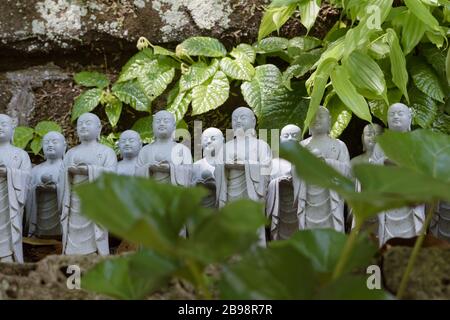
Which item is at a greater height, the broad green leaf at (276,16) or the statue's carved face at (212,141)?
the broad green leaf at (276,16)

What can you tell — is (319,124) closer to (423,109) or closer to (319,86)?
(319,86)

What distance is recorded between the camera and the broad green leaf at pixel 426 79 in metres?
2.75

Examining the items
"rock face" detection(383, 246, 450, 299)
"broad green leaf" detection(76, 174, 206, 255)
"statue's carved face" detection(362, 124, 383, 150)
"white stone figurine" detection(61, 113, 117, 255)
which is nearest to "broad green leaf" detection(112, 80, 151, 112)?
"white stone figurine" detection(61, 113, 117, 255)

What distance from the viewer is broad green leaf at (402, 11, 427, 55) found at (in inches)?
102

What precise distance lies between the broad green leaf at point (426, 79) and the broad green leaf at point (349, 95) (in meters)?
0.50

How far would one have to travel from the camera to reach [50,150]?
8.00 feet

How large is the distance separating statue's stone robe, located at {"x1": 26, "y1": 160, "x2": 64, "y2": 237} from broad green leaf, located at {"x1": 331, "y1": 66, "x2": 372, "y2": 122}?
2.78ft

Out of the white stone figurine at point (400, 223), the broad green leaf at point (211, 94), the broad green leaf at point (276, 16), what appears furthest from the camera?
the broad green leaf at point (211, 94)

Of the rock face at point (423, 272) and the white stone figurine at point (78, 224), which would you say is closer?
the rock face at point (423, 272)

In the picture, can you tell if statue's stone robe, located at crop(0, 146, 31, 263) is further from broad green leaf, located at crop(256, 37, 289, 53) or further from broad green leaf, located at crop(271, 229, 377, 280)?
broad green leaf, located at crop(271, 229, 377, 280)

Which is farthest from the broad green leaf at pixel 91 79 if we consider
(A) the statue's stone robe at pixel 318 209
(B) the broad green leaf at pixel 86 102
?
(A) the statue's stone robe at pixel 318 209

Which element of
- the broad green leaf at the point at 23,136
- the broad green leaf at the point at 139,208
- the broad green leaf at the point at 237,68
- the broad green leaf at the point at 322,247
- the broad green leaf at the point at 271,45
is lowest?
the broad green leaf at the point at 322,247

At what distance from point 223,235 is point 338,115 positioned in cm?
240

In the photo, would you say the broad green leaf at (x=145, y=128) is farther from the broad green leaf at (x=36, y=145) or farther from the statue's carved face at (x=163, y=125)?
the statue's carved face at (x=163, y=125)
